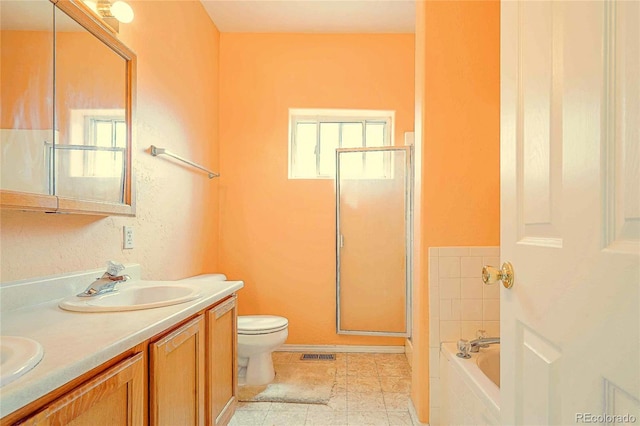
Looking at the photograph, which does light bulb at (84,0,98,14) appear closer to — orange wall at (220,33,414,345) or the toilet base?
orange wall at (220,33,414,345)

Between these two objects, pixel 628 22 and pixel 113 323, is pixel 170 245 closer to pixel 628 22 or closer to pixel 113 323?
pixel 113 323

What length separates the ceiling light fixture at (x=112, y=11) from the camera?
1504 millimetres

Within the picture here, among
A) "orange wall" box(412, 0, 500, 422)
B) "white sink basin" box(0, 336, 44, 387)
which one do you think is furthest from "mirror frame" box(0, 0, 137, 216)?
"orange wall" box(412, 0, 500, 422)

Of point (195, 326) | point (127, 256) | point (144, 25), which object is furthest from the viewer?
point (144, 25)

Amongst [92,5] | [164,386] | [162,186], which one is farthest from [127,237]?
[92,5]

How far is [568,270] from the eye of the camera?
60 centimetres

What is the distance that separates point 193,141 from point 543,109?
2.34m

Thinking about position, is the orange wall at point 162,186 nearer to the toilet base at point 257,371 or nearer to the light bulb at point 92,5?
the light bulb at point 92,5

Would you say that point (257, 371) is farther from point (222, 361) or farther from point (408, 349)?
point (408, 349)

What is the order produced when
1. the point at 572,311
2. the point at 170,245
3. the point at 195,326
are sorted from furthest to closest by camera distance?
the point at 170,245
the point at 195,326
the point at 572,311

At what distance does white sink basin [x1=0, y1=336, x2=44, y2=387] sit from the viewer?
618 millimetres

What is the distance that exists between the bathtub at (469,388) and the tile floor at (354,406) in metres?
0.38

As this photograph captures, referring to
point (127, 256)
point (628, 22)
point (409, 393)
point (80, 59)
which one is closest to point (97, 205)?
point (127, 256)

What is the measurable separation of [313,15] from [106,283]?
2.53 meters
